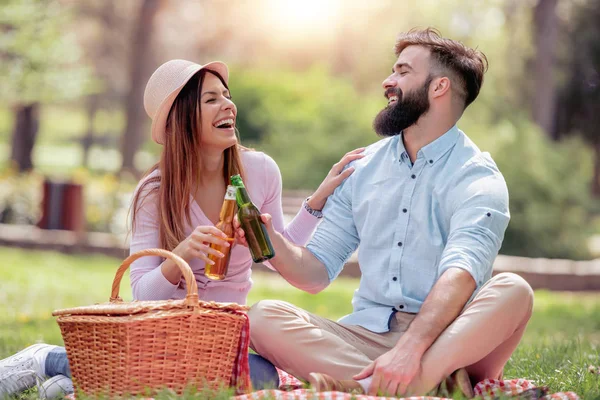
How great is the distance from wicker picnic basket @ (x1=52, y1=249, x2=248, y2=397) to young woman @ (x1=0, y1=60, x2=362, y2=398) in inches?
20.0

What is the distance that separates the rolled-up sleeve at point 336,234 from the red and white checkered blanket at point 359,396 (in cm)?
60

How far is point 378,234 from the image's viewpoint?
413 centimetres

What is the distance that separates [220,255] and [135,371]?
0.63 meters

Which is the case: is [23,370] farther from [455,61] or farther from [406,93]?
[455,61]

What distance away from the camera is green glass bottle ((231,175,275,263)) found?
384 cm

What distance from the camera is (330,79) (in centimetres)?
1827

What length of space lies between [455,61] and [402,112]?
381 mm

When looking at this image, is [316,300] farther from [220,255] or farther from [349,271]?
[220,255]

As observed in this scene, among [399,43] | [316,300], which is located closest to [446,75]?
[399,43]

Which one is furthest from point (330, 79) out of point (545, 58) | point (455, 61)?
point (455, 61)

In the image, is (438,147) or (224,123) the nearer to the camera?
(438,147)

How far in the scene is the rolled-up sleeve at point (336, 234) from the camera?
4.31 metres

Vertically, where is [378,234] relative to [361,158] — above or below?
below

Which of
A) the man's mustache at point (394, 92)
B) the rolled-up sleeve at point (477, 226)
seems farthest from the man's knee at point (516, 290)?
the man's mustache at point (394, 92)
